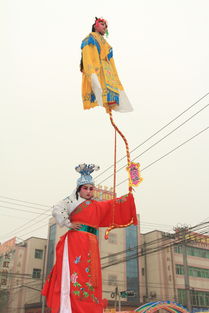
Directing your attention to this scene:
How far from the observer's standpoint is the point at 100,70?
174 inches

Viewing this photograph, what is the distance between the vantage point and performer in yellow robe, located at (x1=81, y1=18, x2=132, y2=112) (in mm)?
A: 4211

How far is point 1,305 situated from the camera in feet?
103

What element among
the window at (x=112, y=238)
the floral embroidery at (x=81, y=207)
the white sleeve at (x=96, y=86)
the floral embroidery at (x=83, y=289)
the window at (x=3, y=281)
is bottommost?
the floral embroidery at (x=83, y=289)

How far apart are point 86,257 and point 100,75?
95.4 inches

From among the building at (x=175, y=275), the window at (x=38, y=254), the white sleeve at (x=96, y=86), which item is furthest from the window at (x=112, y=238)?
the white sleeve at (x=96, y=86)

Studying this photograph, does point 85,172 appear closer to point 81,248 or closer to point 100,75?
point 81,248

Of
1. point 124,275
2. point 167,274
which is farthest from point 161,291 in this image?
point 124,275

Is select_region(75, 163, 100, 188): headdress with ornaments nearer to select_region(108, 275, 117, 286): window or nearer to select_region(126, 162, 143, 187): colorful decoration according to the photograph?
select_region(126, 162, 143, 187): colorful decoration

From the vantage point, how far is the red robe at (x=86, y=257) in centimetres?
358

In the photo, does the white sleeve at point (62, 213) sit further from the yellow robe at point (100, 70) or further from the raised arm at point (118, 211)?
the yellow robe at point (100, 70)

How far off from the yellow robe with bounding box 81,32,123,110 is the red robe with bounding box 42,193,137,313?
1.37 meters

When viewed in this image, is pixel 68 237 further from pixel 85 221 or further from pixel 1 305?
pixel 1 305

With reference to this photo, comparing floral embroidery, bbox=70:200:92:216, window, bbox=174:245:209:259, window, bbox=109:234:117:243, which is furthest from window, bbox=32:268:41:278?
floral embroidery, bbox=70:200:92:216

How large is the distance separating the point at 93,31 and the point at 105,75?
0.92 meters
